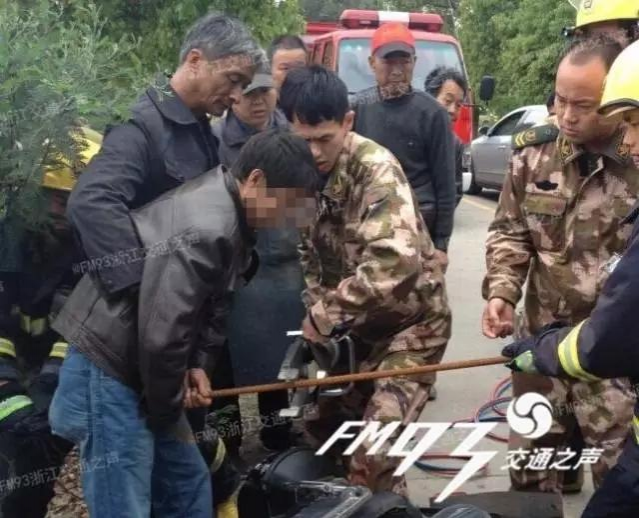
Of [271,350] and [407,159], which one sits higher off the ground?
[407,159]

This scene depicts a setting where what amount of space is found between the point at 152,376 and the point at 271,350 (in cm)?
165

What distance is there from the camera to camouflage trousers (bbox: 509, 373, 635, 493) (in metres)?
2.81

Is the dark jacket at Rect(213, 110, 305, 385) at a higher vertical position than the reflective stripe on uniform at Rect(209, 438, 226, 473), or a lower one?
higher

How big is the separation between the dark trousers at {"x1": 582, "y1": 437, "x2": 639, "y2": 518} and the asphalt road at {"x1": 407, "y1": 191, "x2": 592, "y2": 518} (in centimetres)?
128


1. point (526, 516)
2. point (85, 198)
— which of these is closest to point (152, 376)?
point (85, 198)

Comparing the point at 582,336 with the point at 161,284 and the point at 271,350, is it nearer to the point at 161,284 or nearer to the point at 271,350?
the point at 161,284

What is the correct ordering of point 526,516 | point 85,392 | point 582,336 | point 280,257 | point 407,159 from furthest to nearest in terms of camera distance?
1. point 407,159
2. point 280,257
3. point 526,516
4. point 85,392
5. point 582,336

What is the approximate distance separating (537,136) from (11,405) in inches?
74.3

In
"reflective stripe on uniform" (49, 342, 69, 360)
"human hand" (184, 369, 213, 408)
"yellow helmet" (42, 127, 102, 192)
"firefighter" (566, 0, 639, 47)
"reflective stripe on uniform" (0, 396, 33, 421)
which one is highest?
"firefighter" (566, 0, 639, 47)

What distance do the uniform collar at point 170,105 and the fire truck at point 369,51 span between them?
20.0 feet

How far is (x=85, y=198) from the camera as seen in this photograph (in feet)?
7.98

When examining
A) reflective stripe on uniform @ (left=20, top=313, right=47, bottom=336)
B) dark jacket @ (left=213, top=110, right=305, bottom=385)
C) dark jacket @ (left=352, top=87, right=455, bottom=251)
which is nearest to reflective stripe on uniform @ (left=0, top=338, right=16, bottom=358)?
reflective stripe on uniform @ (left=20, top=313, right=47, bottom=336)

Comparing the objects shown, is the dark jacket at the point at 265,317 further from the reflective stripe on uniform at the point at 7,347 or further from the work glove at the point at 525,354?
the work glove at the point at 525,354

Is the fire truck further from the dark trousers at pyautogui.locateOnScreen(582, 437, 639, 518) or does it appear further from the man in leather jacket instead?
the dark trousers at pyautogui.locateOnScreen(582, 437, 639, 518)
